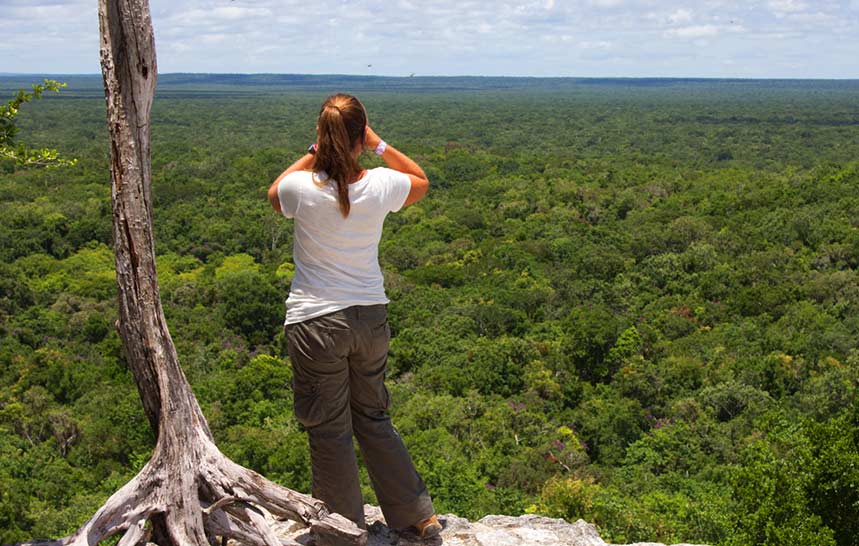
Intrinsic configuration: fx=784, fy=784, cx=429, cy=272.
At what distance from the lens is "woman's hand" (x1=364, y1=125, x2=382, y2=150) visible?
3.47m

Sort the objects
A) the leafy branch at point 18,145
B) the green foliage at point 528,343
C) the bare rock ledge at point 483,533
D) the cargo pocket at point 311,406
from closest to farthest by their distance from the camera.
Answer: the cargo pocket at point 311,406
the bare rock ledge at point 483,533
the leafy branch at point 18,145
the green foliage at point 528,343

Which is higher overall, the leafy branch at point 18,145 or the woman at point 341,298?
the leafy branch at point 18,145

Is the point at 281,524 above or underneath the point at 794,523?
above

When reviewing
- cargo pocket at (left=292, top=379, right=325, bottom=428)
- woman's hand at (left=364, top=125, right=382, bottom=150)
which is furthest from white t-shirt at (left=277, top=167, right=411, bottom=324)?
cargo pocket at (left=292, top=379, right=325, bottom=428)

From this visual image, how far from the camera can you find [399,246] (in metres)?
45.1

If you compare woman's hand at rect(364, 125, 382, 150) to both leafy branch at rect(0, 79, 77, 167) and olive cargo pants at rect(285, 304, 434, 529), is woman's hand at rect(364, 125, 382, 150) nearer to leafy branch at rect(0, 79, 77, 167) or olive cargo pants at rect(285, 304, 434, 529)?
olive cargo pants at rect(285, 304, 434, 529)

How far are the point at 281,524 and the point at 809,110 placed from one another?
513 feet

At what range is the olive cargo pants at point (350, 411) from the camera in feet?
11.5

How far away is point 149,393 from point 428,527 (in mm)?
1536

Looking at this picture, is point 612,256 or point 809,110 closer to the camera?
point 612,256

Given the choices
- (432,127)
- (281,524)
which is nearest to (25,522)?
(281,524)

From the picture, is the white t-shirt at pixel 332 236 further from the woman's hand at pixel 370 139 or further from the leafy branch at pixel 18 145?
the leafy branch at pixel 18 145

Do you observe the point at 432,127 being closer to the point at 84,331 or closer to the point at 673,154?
the point at 673,154

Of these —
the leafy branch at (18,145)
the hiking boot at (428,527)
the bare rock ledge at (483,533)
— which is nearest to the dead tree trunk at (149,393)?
the bare rock ledge at (483,533)
